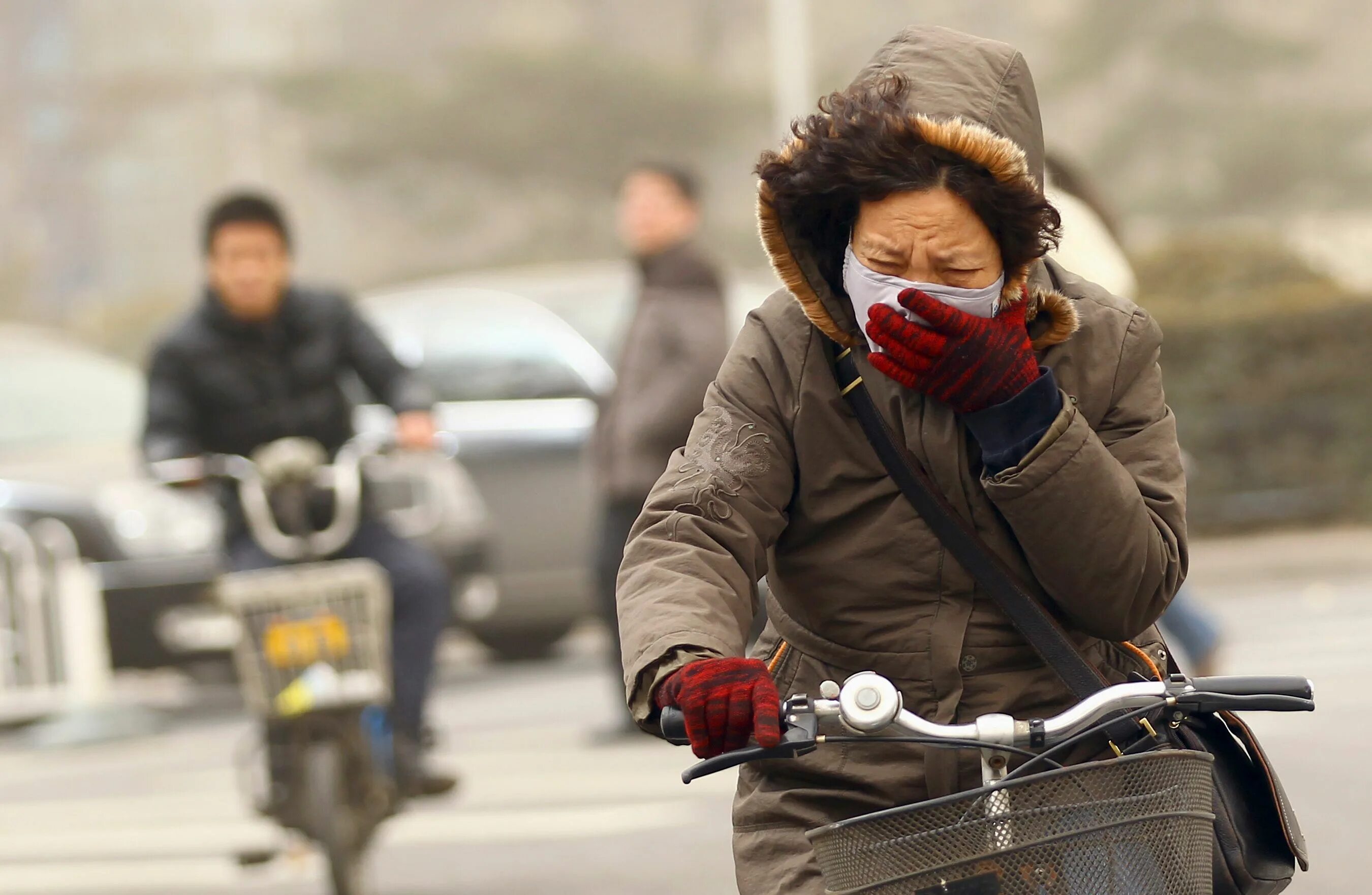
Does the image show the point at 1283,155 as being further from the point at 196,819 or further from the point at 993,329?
the point at 993,329

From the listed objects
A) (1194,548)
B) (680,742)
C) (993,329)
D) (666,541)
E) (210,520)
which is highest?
(993,329)

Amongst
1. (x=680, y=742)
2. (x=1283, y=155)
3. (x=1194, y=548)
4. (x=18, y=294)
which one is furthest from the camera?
(x=1283, y=155)

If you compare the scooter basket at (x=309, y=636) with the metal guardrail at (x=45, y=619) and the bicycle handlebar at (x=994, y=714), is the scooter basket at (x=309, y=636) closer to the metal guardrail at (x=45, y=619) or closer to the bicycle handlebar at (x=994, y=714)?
the bicycle handlebar at (x=994, y=714)

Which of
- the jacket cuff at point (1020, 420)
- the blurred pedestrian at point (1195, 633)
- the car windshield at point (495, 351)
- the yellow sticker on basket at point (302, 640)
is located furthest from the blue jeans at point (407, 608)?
the car windshield at point (495, 351)

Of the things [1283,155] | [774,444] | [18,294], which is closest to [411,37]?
[18,294]

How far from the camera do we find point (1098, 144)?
2578 centimetres

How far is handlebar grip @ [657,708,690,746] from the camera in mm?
2402

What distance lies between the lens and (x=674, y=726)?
2.42 m

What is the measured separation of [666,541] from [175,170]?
23538 mm

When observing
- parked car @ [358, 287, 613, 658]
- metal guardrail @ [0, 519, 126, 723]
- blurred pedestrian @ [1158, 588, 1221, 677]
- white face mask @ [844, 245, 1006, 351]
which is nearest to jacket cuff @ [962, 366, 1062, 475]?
white face mask @ [844, 245, 1006, 351]

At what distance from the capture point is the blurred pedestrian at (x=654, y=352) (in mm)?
8188

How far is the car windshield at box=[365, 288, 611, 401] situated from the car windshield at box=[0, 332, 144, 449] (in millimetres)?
1397

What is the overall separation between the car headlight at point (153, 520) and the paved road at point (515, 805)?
2.86ft

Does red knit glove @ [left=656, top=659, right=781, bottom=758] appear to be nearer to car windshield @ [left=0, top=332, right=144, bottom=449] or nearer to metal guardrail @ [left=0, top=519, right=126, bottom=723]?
metal guardrail @ [left=0, top=519, right=126, bottom=723]
